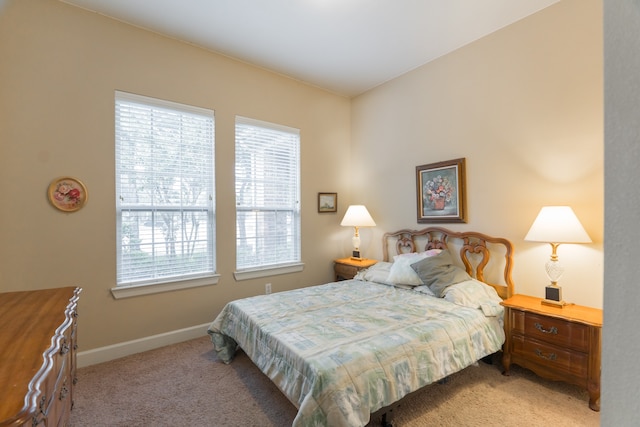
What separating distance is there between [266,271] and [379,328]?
73.5 inches

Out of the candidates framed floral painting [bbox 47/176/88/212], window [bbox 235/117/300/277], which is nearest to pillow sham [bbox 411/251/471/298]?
window [bbox 235/117/300/277]

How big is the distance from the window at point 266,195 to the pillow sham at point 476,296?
197 centimetres

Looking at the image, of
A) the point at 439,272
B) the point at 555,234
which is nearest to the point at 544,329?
the point at 555,234

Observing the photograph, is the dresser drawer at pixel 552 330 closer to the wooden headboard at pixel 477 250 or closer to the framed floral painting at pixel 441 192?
the wooden headboard at pixel 477 250

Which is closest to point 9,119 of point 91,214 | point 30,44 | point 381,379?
point 30,44

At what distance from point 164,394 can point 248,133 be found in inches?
104

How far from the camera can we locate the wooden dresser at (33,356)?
75cm

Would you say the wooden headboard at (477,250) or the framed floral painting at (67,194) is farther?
the wooden headboard at (477,250)

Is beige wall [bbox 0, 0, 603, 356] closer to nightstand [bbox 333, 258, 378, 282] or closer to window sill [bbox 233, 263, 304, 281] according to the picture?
window sill [bbox 233, 263, 304, 281]

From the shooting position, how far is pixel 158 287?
278cm

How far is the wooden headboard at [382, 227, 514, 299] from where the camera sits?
8.70 feet

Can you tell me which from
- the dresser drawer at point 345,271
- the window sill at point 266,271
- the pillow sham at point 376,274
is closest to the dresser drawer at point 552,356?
the pillow sham at point 376,274

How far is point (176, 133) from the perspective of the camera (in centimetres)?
291

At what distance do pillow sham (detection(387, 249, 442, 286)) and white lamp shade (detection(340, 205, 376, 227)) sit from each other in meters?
0.75
